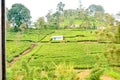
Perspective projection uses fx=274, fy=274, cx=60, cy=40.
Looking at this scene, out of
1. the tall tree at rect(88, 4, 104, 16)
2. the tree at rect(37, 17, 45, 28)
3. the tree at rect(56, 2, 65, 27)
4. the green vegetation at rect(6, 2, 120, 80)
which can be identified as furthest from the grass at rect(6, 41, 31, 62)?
the tall tree at rect(88, 4, 104, 16)

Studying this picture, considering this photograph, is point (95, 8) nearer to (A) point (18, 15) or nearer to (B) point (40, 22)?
(B) point (40, 22)

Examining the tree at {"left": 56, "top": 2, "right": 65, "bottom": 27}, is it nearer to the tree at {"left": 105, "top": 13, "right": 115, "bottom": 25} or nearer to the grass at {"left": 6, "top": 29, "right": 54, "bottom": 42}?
the grass at {"left": 6, "top": 29, "right": 54, "bottom": 42}

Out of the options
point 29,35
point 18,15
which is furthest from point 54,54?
point 18,15

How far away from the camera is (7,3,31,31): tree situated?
1.75 meters

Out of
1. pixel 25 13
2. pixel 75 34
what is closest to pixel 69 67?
pixel 75 34

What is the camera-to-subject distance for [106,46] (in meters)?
1.70

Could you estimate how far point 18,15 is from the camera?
1.79m

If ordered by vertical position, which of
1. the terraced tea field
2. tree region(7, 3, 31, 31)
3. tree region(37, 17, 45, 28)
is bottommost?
the terraced tea field

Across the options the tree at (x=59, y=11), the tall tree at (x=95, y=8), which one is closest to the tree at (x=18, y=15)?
the tree at (x=59, y=11)

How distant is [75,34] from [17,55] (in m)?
0.39

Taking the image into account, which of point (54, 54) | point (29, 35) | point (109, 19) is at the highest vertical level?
point (109, 19)

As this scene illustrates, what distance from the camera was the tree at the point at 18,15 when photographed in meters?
1.75

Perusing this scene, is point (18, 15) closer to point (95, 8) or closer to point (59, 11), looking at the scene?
point (59, 11)

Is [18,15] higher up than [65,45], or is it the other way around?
[18,15]
